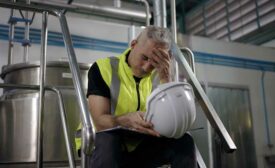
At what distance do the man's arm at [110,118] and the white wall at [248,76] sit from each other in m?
2.89

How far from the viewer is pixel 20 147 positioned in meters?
1.91

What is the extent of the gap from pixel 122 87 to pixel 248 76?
138 inches

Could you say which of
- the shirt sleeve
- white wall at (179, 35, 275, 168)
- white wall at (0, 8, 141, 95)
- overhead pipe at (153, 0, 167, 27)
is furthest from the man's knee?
white wall at (179, 35, 275, 168)

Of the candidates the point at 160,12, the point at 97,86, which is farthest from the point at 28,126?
the point at 160,12

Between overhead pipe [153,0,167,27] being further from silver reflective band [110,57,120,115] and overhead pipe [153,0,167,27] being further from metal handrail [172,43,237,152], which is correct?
silver reflective band [110,57,120,115]

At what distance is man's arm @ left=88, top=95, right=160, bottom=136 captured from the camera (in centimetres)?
102

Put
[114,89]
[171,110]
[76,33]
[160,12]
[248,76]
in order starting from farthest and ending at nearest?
[248,76] → [76,33] → [160,12] → [114,89] → [171,110]

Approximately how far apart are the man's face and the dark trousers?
0.29 m

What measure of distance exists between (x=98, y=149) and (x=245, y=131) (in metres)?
3.60

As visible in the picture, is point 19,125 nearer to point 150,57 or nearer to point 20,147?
point 20,147

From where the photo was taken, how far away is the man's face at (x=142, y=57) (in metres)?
1.23

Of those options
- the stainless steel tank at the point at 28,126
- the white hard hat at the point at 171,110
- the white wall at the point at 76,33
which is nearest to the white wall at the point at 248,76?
the white wall at the point at 76,33

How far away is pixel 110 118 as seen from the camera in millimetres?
1096

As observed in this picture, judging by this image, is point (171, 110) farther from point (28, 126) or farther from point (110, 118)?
point (28, 126)
